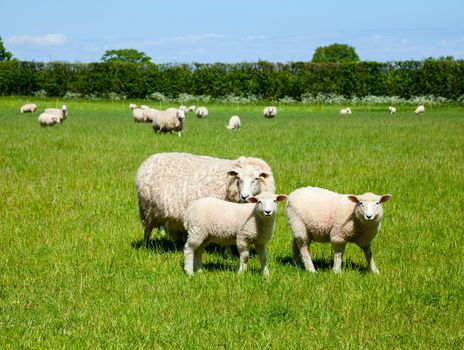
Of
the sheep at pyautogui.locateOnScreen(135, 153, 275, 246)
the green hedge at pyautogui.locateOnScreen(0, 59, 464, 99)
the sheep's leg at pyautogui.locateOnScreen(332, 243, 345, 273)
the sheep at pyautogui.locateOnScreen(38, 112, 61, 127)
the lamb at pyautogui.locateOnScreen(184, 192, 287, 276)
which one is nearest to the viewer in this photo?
the lamb at pyautogui.locateOnScreen(184, 192, 287, 276)

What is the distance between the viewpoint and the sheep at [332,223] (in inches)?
265

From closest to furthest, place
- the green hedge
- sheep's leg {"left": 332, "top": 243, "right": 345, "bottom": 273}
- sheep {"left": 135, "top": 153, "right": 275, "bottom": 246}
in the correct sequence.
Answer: sheep's leg {"left": 332, "top": 243, "right": 345, "bottom": 273}
sheep {"left": 135, "top": 153, "right": 275, "bottom": 246}
the green hedge

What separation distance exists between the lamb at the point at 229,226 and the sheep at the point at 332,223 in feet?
1.46

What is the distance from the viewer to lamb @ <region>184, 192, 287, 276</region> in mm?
6539

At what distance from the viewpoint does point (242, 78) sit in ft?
185

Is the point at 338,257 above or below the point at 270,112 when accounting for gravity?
above

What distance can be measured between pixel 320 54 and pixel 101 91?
73.1 metres

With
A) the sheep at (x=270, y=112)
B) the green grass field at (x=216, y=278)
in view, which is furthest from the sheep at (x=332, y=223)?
the sheep at (x=270, y=112)

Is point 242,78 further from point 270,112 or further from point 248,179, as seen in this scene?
point 248,179

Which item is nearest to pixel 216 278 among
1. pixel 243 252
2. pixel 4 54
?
pixel 243 252

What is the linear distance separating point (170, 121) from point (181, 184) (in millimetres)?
15645

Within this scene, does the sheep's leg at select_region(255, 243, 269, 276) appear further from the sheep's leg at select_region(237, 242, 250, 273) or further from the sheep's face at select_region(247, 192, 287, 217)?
the sheep's face at select_region(247, 192, 287, 217)

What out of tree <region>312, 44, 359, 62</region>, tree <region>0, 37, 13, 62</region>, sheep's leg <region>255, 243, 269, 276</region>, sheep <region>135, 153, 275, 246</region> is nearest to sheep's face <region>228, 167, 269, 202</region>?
sheep <region>135, 153, 275, 246</region>

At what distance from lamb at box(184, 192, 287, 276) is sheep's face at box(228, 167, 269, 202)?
54 centimetres
